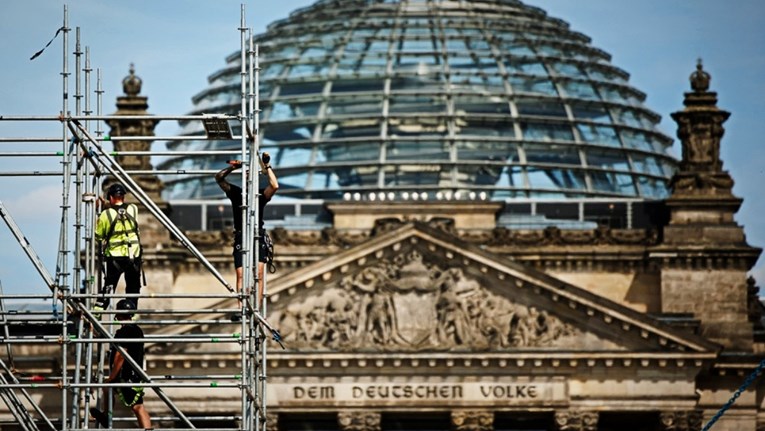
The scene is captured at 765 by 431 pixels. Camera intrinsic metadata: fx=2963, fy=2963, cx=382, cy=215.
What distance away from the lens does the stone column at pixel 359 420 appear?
84062mm

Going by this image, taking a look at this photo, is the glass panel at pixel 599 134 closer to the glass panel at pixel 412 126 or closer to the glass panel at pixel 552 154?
the glass panel at pixel 552 154

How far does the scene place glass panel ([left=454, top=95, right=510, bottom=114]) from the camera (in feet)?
354

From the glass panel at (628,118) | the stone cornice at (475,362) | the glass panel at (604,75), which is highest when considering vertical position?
the glass panel at (604,75)

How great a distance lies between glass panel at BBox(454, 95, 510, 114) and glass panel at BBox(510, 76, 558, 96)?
0.93m

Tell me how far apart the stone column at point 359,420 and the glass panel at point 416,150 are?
22333mm

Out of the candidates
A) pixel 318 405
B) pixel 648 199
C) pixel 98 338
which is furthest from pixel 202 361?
pixel 98 338

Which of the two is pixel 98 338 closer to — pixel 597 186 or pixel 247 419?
pixel 247 419

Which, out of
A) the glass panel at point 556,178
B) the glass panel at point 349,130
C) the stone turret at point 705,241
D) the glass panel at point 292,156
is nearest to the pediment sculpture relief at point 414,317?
the stone turret at point 705,241

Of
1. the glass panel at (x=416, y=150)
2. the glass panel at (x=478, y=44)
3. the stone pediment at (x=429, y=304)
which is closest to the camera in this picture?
→ the stone pediment at (x=429, y=304)

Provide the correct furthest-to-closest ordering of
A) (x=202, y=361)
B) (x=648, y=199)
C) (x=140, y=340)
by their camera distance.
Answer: (x=648, y=199), (x=202, y=361), (x=140, y=340)

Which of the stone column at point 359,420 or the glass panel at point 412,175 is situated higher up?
the glass panel at point 412,175

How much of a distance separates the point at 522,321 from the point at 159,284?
11.5 metres

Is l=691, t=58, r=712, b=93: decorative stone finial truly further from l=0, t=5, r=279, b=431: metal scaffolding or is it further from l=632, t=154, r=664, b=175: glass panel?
l=0, t=5, r=279, b=431: metal scaffolding

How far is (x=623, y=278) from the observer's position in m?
90.7
